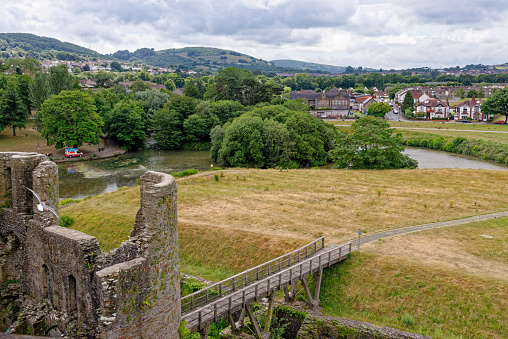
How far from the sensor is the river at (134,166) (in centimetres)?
5304

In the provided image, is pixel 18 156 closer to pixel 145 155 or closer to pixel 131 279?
pixel 131 279

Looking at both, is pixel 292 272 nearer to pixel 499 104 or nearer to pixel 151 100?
pixel 151 100

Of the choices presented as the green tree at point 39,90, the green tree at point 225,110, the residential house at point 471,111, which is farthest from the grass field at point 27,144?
the residential house at point 471,111

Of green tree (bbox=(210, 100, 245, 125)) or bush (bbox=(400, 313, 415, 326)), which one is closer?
bush (bbox=(400, 313, 415, 326))

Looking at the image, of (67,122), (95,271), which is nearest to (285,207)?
(95,271)

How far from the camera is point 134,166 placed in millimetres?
66438

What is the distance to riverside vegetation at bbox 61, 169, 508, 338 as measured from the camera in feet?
67.8

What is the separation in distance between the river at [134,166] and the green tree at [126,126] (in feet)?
10.1

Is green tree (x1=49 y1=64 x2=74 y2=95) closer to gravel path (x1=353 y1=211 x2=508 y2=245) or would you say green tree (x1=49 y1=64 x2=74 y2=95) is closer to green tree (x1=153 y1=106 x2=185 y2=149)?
green tree (x1=153 y1=106 x2=185 y2=149)

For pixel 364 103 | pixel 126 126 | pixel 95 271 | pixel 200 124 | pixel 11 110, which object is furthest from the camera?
pixel 364 103

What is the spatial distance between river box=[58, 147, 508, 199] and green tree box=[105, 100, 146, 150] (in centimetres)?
307

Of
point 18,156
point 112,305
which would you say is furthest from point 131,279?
point 18,156

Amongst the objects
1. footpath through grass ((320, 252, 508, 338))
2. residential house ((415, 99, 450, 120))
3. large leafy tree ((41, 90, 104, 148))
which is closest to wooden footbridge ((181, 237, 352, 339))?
footpath through grass ((320, 252, 508, 338))

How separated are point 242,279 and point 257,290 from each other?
1082 millimetres
